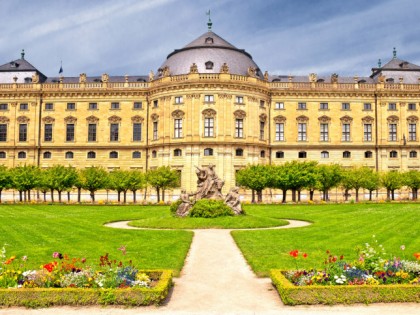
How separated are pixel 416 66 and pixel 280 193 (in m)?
34.6

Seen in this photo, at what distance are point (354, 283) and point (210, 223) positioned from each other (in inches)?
752

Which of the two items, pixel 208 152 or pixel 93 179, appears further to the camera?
pixel 208 152

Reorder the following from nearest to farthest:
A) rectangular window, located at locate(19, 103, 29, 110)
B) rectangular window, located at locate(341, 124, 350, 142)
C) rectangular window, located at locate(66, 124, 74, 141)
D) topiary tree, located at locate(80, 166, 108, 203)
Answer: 1. topiary tree, located at locate(80, 166, 108, 203)
2. rectangular window, located at locate(341, 124, 350, 142)
3. rectangular window, located at locate(19, 103, 29, 110)
4. rectangular window, located at locate(66, 124, 74, 141)

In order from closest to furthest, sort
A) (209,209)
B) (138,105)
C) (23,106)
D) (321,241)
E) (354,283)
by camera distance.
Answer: (354,283) → (321,241) → (209,209) → (138,105) → (23,106)

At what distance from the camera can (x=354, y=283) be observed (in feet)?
41.3

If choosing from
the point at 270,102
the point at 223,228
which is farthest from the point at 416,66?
the point at 223,228

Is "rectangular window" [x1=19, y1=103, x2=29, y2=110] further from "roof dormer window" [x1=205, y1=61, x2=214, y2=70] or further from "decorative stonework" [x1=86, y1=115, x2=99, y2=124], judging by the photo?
"roof dormer window" [x1=205, y1=61, x2=214, y2=70]

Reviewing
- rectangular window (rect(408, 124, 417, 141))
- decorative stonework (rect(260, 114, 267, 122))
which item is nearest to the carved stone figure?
decorative stonework (rect(260, 114, 267, 122))

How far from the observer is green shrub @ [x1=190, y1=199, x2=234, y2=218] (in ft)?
108

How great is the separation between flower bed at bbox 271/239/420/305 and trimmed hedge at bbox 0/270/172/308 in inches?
149

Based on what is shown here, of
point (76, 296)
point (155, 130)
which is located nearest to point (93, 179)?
point (155, 130)

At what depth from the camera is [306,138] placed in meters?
77.8

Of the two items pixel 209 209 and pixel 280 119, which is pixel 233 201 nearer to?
pixel 209 209

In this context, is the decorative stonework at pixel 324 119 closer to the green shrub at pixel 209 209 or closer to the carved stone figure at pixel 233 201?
the carved stone figure at pixel 233 201
